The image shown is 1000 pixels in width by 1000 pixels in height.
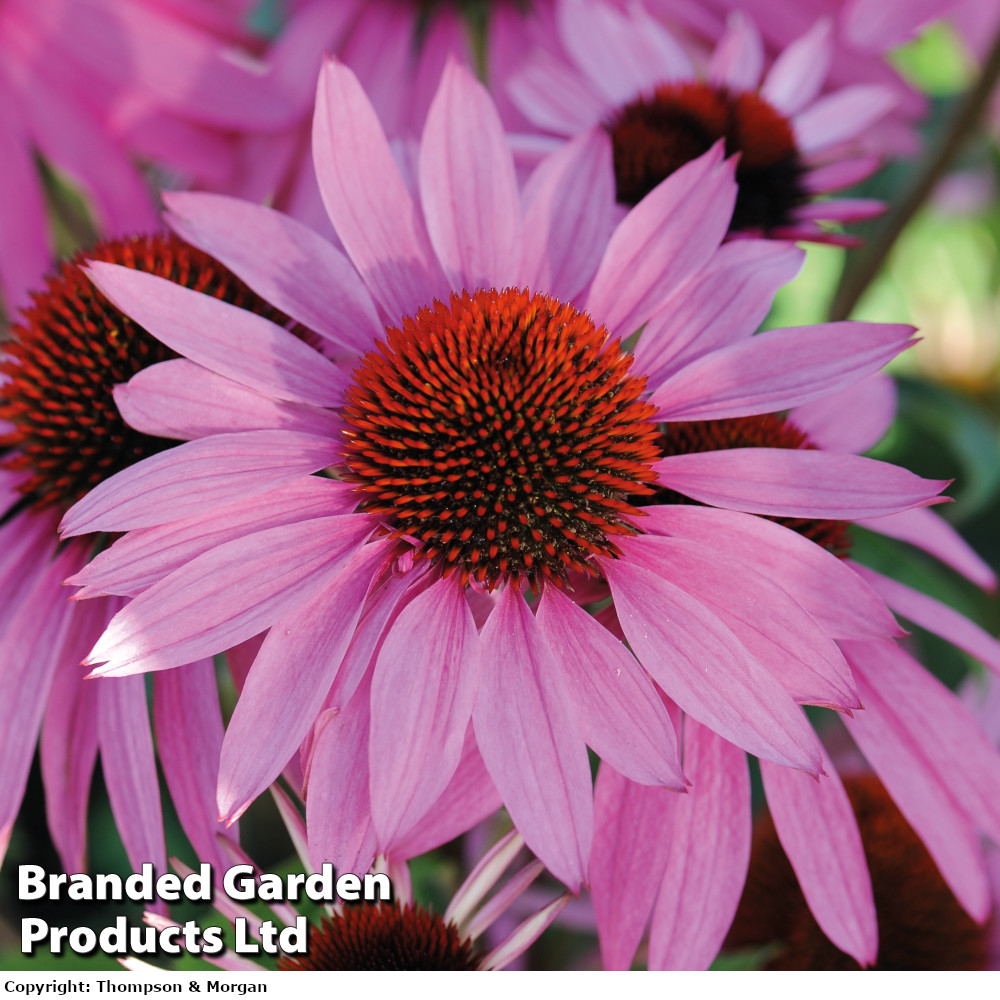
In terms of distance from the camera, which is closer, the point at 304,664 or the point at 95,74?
the point at 304,664

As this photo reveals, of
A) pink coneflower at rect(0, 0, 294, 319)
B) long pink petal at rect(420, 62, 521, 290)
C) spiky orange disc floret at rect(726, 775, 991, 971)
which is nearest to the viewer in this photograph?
long pink petal at rect(420, 62, 521, 290)

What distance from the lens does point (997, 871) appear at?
601 millimetres

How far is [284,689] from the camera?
36 cm

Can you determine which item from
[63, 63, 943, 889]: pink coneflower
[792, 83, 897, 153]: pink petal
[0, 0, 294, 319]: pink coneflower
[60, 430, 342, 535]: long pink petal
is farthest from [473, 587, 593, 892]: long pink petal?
[0, 0, 294, 319]: pink coneflower

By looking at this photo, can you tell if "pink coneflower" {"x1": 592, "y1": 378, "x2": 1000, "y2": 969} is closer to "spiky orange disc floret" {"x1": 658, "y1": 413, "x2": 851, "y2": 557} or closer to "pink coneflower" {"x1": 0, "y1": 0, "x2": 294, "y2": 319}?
"spiky orange disc floret" {"x1": 658, "y1": 413, "x2": 851, "y2": 557}

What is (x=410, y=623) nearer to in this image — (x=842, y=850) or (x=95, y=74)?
(x=842, y=850)

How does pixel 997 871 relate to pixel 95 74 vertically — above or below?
below

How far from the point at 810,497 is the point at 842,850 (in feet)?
0.52

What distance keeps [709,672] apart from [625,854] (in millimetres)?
101

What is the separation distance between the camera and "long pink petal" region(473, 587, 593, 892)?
34cm

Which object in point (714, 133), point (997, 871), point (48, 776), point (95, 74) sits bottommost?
point (997, 871)

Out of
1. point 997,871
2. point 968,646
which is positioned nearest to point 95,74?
point 968,646

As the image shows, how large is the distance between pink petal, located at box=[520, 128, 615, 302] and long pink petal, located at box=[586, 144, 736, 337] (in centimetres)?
2

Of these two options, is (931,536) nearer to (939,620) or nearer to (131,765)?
(939,620)
